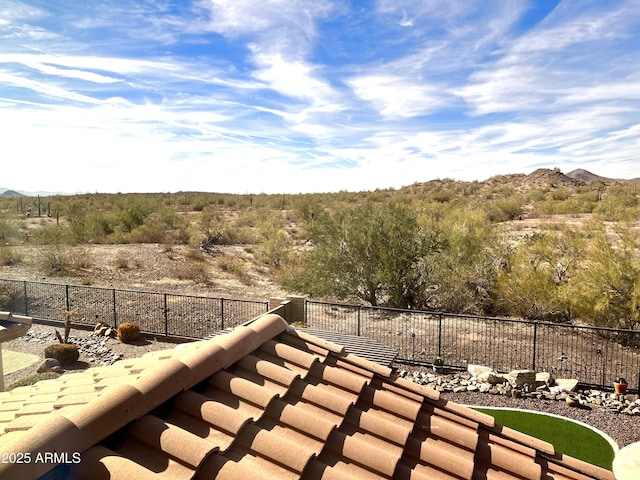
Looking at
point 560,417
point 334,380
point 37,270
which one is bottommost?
point 560,417

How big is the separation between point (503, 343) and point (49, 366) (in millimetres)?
14687

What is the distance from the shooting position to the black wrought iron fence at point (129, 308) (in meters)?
18.1

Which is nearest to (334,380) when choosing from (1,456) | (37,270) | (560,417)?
(1,456)

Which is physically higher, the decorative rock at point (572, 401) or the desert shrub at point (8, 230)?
the desert shrub at point (8, 230)

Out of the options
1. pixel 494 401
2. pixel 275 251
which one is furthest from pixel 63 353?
pixel 275 251

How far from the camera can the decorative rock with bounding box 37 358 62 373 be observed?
14.0m

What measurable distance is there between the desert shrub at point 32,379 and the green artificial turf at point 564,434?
11850mm

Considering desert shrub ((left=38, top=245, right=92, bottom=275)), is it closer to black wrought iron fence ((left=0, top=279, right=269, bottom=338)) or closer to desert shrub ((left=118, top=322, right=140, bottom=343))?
black wrought iron fence ((left=0, top=279, right=269, bottom=338))

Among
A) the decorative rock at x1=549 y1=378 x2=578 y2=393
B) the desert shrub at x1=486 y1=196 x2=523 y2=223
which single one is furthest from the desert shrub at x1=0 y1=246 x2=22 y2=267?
the desert shrub at x1=486 y1=196 x2=523 y2=223

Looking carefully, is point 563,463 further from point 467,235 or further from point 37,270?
point 37,270

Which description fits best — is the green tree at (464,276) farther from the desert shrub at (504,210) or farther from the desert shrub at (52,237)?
the desert shrub at (504,210)

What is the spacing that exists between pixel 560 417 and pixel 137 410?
1152 cm

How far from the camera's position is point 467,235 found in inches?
912

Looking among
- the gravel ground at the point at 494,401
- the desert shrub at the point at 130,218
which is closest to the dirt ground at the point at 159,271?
the gravel ground at the point at 494,401
